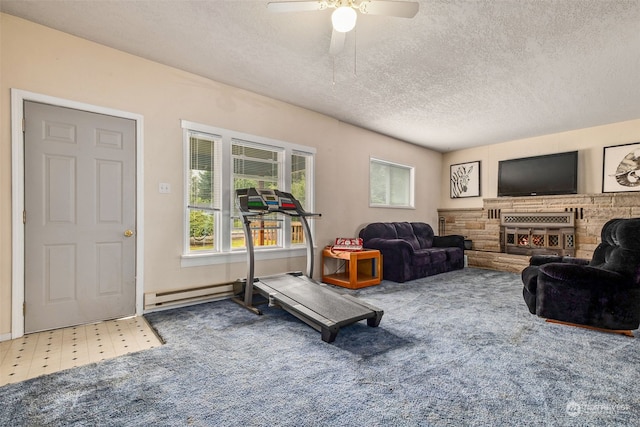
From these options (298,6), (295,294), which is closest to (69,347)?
(295,294)

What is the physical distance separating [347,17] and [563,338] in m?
3.08

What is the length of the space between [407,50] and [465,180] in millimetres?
4762

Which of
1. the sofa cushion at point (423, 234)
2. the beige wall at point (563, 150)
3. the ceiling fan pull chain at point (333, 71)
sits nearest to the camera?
the ceiling fan pull chain at point (333, 71)

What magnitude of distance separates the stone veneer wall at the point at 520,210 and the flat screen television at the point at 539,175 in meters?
0.14

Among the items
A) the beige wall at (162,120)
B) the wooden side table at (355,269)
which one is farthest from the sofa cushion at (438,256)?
the beige wall at (162,120)

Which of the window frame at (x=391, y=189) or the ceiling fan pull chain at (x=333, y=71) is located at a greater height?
the ceiling fan pull chain at (x=333, y=71)

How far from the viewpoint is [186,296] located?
3.33m

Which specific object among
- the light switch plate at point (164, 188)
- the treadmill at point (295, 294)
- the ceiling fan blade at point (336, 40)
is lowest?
the treadmill at point (295, 294)

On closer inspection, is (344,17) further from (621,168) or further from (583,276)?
(621,168)

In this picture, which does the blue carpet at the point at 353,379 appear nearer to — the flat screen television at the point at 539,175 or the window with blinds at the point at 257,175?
the window with blinds at the point at 257,175

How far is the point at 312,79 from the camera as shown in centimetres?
352

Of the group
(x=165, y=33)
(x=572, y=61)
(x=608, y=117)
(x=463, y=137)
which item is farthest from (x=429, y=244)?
(x=165, y=33)

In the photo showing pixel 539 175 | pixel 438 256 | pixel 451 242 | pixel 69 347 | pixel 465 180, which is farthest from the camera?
pixel 465 180

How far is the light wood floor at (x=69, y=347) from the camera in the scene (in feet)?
6.57
